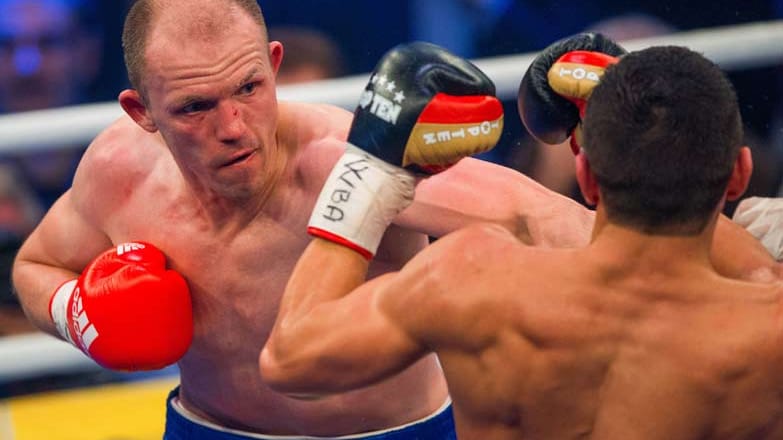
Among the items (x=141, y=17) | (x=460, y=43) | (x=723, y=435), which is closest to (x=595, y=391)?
(x=723, y=435)

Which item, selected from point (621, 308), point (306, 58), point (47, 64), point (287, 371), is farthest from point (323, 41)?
point (621, 308)

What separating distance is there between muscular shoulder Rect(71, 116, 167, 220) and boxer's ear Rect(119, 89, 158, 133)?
0.44 feet

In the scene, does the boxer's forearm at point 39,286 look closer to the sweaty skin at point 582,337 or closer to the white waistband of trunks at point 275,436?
the white waistband of trunks at point 275,436

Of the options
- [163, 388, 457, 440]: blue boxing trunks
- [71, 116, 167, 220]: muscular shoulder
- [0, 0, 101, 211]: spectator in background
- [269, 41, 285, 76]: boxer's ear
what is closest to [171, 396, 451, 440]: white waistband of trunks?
[163, 388, 457, 440]: blue boxing trunks

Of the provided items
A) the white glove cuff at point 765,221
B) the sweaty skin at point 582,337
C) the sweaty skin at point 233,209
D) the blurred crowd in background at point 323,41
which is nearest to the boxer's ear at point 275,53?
the sweaty skin at point 233,209

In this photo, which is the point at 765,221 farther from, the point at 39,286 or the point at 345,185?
the point at 39,286

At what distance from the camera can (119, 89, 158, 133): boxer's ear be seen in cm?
219

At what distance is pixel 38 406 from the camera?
3.02 meters

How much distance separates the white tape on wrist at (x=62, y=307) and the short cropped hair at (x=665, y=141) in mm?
1150

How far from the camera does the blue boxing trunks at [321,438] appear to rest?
229 cm

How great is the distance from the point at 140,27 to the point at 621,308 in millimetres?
988

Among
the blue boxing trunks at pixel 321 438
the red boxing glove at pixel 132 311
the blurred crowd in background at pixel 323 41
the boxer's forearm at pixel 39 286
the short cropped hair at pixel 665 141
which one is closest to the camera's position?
the short cropped hair at pixel 665 141

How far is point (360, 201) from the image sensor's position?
1.71 m

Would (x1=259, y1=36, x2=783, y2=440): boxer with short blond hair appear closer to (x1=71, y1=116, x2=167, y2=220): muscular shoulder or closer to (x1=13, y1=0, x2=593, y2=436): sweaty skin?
(x1=13, y1=0, x2=593, y2=436): sweaty skin
